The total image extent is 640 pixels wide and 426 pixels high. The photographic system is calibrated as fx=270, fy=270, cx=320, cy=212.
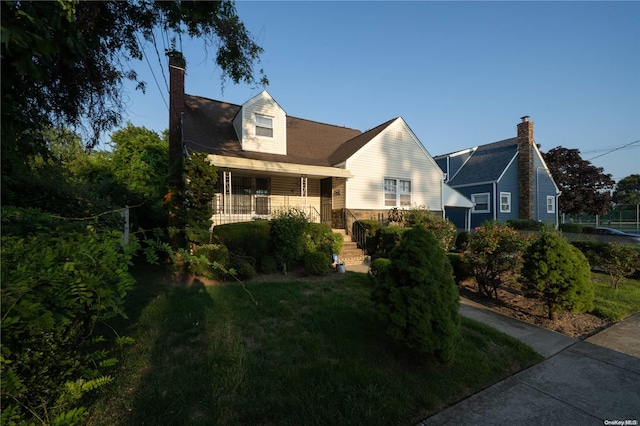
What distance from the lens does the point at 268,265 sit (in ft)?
25.0

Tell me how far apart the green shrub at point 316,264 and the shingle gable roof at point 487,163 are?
765 inches

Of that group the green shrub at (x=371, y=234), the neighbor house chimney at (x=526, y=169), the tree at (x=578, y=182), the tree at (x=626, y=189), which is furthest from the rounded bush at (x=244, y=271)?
the tree at (x=626, y=189)

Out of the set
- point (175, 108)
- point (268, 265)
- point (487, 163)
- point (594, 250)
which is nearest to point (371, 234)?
point (268, 265)

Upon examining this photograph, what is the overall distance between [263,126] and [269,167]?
3.15 metres

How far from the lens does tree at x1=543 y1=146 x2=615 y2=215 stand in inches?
954

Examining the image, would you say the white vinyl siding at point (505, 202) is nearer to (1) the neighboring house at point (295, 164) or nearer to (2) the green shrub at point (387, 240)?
(1) the neighboring house at point (295, 164)

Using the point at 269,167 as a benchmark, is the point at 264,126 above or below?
above

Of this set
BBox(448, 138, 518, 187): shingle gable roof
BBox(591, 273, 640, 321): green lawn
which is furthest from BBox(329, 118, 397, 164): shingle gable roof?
BBox(448, 138, 518, 187): shingle gable roof

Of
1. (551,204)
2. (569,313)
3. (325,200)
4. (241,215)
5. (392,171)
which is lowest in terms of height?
(569,313)

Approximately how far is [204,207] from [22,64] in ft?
19.3

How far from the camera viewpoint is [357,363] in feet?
10.6

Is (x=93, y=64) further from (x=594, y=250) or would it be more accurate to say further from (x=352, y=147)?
(x=594, y=250)

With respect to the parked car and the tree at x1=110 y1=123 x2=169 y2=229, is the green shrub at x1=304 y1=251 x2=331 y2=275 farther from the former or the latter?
the parked car

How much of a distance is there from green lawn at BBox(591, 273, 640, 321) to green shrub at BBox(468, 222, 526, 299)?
1.63m
